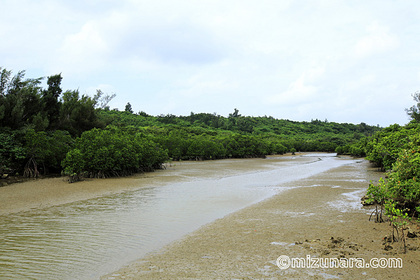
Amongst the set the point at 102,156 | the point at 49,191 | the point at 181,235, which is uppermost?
the point at 102,156

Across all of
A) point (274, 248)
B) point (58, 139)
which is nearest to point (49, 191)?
point (58, 139)

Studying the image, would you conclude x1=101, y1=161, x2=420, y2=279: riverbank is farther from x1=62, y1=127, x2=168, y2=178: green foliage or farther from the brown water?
x1=62, y1=127, x2=168, y2=178: green foliage

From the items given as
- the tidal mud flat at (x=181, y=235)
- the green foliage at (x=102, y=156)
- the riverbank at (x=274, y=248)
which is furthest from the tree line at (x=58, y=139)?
the riverbank at (x=274, y=248)

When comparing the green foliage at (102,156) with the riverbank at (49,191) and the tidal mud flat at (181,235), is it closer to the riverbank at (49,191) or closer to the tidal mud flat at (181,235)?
the riverbank at (49,191)

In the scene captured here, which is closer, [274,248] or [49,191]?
[274,248]

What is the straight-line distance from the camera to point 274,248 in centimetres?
→ 616

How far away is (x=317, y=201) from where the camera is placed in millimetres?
11578

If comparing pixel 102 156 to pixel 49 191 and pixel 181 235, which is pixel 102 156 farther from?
pixel 181 235

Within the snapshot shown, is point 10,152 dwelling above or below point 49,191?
above

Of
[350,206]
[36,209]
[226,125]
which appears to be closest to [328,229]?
[350,206]

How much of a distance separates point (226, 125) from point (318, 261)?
305 ft

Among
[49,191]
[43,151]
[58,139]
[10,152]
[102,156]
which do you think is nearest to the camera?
[49,191]

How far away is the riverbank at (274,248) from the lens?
4.89 meters

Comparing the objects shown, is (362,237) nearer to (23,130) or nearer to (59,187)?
(59,187)
